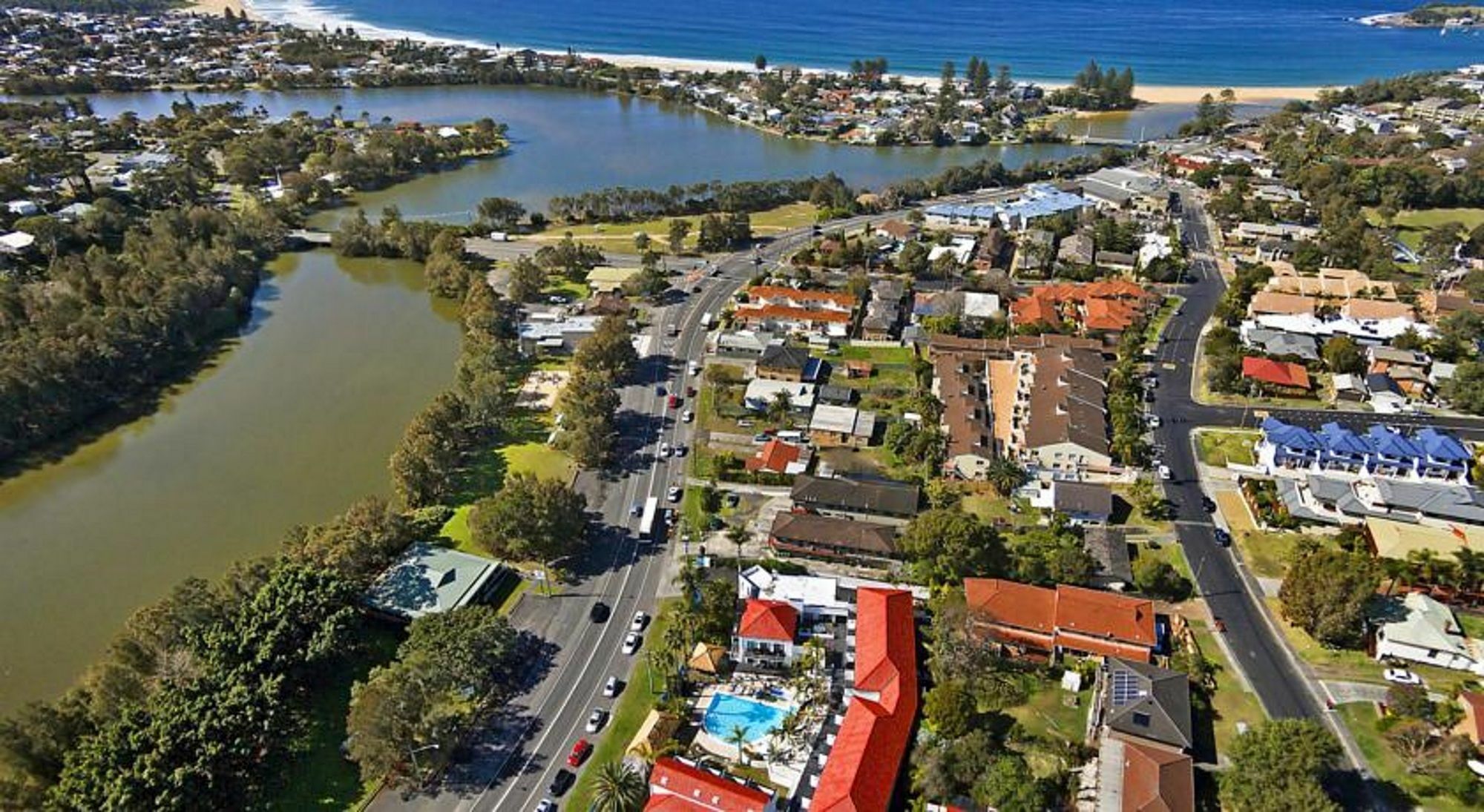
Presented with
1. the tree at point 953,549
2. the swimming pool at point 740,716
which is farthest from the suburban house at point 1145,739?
the swimming pool at point 740,716

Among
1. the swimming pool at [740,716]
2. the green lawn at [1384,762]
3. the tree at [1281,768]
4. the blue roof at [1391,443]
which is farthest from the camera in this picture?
the blue roof at [1391,443]

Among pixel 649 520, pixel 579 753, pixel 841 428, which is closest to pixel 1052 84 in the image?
pixel 841 428

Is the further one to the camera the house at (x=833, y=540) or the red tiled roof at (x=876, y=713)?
the house at (x=833, y=540)

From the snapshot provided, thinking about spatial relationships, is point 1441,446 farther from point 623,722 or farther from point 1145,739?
point 623,722

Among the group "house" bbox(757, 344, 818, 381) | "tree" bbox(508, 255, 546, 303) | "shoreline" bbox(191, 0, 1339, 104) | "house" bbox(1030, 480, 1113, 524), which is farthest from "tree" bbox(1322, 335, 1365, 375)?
"shoreline" bbox(191, 0, 1339, 104)

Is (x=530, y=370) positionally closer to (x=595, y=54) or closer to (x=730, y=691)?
(x=730, y=691)

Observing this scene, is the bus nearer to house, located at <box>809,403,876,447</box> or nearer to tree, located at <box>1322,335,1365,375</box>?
house, located at <box>809,403,876,447</box>

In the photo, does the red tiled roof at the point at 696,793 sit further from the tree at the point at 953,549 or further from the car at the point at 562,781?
the tree at the point at 953,549
